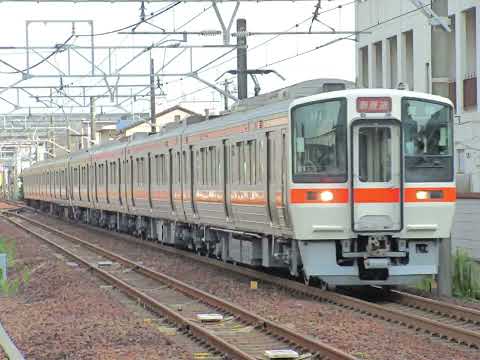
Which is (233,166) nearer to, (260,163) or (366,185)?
(260,163)

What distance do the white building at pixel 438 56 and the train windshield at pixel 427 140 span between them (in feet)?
31.8

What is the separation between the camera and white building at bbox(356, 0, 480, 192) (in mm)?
27172

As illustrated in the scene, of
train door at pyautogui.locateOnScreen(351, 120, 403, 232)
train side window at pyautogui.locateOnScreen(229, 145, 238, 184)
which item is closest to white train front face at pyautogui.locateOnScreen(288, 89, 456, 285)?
train door at pyautogui.locateOnScreen(351, 120, 403, 232)

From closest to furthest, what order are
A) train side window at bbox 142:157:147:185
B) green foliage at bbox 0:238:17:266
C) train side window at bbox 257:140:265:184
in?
train side window at bbox 257:140:265:184 → green foliage at bbox 0:238:17:266 → train side window at bbox 142:157:147:185

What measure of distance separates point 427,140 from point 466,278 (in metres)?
2.46

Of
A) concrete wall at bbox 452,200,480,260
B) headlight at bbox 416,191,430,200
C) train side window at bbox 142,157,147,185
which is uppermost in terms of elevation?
train side window at bbox 142,157,147,185

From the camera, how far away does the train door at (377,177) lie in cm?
1390

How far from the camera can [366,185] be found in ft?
45.7

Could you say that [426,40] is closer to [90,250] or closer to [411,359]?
[90,250]

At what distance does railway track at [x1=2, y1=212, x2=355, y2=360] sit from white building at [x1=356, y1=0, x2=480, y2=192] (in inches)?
365

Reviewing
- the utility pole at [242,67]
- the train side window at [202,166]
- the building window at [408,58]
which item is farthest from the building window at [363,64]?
the train side window at [202,166]

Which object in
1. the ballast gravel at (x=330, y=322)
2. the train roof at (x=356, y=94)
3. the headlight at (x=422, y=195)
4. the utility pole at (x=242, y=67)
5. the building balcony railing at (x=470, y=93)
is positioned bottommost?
the ballast gravel at (x=330, y=322)

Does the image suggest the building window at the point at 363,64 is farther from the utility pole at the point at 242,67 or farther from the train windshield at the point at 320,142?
the train windshield at the point at 320,142

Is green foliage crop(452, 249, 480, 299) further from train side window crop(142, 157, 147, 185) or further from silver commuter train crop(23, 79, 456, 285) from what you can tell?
train side window crop(142, 157, 147, 185)
